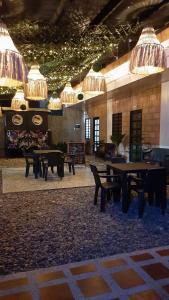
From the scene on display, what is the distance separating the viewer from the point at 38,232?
308cm

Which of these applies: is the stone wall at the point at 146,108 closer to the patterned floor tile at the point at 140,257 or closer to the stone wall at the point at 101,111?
the stone wall at the point at 101,111

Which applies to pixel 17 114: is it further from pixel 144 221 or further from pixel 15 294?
pixel 15 294

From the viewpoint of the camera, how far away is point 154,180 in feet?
12.2

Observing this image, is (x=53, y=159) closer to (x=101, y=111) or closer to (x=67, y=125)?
(x=101, y=111)

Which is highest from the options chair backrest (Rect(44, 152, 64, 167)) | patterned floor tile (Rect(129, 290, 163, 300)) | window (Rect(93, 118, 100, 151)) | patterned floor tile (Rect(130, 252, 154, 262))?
window (Rect(93, 118, 100, 151))

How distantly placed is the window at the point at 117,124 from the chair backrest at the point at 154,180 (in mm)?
6541

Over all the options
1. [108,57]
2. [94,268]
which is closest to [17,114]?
[108,57]

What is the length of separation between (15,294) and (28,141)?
1047 centimetres

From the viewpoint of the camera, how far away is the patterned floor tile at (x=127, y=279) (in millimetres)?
1999

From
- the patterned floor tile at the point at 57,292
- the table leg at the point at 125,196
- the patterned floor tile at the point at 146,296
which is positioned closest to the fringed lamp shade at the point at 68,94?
the table leg at the point at 125,196

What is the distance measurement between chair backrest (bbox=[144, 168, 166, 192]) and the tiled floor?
4.55ft

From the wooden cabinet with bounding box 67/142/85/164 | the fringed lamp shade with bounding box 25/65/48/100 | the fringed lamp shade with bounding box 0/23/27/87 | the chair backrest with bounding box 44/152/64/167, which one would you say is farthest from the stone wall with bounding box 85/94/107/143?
the fringed lamp shade with bounding box 0/23/27/87

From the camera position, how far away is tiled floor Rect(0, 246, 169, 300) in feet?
6.15

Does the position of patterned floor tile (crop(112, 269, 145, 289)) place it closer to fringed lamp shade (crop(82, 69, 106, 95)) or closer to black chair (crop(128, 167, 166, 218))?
black chair (crop(128, 167, 166, 218))
